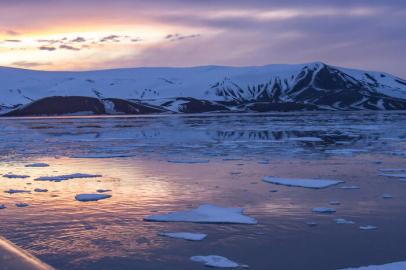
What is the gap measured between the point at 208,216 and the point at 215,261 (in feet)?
7.25

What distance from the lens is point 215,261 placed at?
617 centimetres

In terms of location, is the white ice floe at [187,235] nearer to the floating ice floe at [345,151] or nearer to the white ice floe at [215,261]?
the white ice floe at [215,261]

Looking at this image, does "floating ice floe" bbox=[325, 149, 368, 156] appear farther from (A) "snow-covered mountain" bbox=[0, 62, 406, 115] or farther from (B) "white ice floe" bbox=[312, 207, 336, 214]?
(A) "snow-covered mountain" bbox=[0, 62, 406, 115]

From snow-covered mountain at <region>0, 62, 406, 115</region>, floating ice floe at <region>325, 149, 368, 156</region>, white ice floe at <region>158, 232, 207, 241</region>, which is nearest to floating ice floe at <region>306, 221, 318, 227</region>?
white ice floe at <region>158, 232, 207, 241</region>

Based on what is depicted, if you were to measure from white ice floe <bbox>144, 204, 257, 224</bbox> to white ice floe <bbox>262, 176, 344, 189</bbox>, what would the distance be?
110 inches

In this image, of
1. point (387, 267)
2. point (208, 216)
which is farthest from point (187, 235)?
point (387, 267)

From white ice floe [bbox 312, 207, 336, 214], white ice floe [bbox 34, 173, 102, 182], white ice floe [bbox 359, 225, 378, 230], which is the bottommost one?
white ice floe [bbox 34, 173, 102, 182]

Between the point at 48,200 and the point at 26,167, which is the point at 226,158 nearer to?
the point at 26,167

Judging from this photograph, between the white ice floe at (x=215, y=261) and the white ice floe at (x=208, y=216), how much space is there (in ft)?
5.83

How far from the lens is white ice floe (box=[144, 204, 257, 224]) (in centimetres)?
814

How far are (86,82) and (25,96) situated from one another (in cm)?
2819

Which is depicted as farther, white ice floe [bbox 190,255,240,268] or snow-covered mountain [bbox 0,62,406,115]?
snow-covered mountain [bbox 0,62,406,115]

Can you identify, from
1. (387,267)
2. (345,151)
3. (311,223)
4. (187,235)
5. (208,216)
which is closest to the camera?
(387,267)

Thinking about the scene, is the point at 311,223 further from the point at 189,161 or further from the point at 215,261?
Result: the point at 189,161
